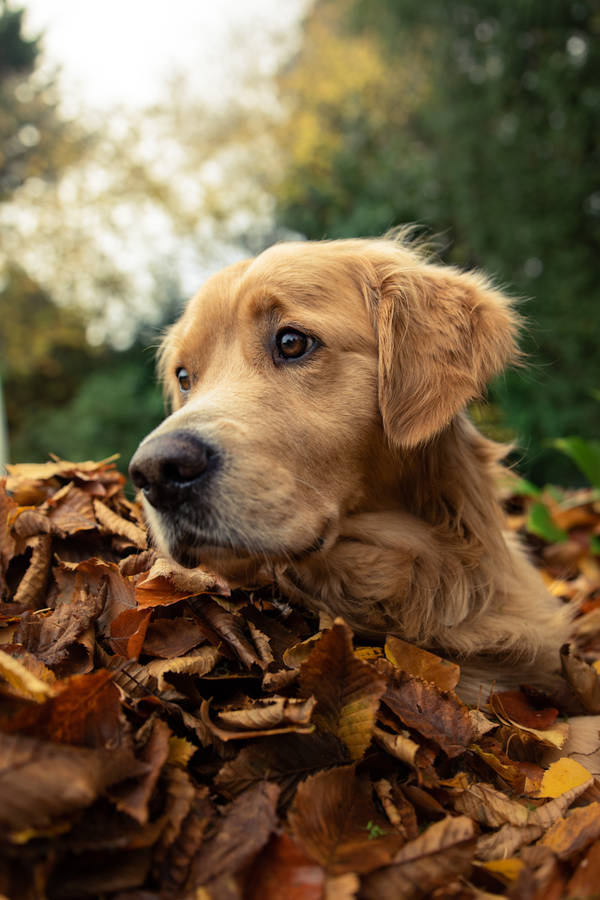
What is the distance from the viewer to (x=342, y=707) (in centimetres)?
164

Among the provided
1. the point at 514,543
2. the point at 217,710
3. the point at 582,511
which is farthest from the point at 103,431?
the point at 217,710

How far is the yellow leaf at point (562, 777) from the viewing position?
5.80 feet

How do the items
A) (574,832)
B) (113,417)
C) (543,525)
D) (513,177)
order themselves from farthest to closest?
(113,417) → (513,177) → (543,525) → (574,832)

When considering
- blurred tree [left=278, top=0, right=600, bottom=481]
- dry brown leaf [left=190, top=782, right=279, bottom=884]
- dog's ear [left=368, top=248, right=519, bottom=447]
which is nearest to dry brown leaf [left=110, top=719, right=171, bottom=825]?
dry brown leaf [left=190, top=782, right=279, bottom=884]

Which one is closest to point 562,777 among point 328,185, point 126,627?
point 126,627

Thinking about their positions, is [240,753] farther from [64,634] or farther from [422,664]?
[422,664]

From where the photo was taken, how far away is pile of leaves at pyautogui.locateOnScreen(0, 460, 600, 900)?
1226 mm

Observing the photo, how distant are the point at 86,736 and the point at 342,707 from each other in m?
0.60

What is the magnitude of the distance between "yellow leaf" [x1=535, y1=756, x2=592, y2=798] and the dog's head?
920mm

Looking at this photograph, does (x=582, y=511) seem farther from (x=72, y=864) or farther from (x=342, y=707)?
(x=72, y=864)

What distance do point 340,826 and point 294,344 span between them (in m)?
1.54

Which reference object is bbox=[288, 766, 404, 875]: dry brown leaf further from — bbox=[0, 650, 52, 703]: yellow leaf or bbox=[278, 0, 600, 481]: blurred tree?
bbox=[278, 0, 600, 481]: blurred tree

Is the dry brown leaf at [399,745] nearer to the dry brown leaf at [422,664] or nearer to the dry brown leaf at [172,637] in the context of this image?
the dry brown leaf at [422,664]

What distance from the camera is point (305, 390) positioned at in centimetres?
234
